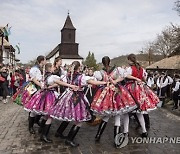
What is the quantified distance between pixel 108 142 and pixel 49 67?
6.79 ft

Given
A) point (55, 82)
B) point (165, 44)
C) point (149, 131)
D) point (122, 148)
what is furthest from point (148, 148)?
point (165, 44)

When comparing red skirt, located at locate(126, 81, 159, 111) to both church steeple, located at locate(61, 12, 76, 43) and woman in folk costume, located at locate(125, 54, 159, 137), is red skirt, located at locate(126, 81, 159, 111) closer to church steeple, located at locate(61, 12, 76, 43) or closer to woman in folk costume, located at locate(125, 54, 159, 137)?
woman in folk costume, located at locate(125, 54, 159, 137)

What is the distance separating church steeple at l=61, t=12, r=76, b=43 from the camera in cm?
5313

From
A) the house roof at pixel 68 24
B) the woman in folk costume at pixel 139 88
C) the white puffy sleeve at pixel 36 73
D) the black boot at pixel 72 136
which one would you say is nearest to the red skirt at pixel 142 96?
the woman in folk costume at pixel 139 88

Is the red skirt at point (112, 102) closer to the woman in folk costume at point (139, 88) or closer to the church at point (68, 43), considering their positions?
the woman in folk costume at point (139, 88)

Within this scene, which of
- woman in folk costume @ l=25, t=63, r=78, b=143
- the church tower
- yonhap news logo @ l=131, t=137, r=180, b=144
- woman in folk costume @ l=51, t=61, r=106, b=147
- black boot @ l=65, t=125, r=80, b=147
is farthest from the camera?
the church tower

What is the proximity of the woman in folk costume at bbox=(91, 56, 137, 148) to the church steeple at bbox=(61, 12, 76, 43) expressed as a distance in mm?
49098

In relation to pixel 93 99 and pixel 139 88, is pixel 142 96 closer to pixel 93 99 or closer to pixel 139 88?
pixel 139 88

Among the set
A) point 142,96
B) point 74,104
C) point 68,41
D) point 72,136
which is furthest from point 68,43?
point 74,104

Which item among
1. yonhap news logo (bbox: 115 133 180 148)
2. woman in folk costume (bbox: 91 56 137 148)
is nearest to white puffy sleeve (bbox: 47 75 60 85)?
woman in folk costume (bbox: 91 56 137 148)

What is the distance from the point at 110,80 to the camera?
16.0 ft

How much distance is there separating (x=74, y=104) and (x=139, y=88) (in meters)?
1.51

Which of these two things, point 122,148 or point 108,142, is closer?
point 122,148

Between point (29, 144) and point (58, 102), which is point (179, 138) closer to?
point (58, 102)
